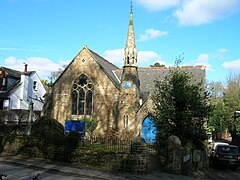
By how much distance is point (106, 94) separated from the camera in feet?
91.9

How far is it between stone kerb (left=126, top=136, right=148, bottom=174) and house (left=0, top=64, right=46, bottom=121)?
85.1 feet

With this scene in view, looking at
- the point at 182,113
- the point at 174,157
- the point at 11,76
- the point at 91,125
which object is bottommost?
the point at 174,157

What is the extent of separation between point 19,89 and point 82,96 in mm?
14098

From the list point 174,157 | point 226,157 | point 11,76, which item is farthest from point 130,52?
point 11,76

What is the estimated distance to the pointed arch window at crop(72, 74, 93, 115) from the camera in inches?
1142

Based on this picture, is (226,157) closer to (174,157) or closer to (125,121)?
(174,157)

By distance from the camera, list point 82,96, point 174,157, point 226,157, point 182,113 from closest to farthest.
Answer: point 174,157 → point 182,113 → point 226,157 → point 82,96

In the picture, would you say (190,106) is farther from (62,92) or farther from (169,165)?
(62,92)

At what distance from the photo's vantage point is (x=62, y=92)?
30062 millimetres

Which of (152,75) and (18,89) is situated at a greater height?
(152,75)

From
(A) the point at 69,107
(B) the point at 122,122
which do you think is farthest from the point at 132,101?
(A) the point at 69,107

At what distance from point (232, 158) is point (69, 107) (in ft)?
58.2

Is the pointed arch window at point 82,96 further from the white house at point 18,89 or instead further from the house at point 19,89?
the white house at point 18,89

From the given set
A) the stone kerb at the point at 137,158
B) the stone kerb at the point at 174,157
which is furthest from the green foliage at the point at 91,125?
the stone kerb at the point at 137,158
